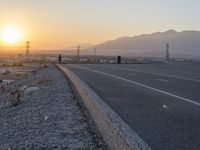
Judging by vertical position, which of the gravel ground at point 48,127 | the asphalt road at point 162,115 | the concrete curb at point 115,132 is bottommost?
the gravel ground at point 48,127

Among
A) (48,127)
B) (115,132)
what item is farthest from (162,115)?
(115,132)

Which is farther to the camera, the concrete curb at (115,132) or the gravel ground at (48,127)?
the gravel ground at (48,127)

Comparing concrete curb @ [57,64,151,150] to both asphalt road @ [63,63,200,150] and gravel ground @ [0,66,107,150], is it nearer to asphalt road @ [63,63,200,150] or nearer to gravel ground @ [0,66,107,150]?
gravel ground @ [0,66,107,150]

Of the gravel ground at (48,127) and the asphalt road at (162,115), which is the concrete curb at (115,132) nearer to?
the gravel ground at (48,127)

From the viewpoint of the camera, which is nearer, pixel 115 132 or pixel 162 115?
→ pixel 115 132

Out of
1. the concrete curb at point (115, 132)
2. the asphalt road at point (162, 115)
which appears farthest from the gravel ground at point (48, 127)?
the asphalt road at point (162, 115)

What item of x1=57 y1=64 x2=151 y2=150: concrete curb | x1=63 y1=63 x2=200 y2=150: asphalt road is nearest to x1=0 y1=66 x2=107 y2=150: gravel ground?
x1=57 y1=64 x2=151 y2=150: concrete curb

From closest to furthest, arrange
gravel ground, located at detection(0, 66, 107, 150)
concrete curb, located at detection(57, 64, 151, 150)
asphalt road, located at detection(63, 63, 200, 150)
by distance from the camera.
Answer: concrete curb, located at detection(57, 64, 151, 150) → asphalt road, located at detection(63, 63, 200, 150) → gravel ground, located at detection(0, 66, 107, 150)

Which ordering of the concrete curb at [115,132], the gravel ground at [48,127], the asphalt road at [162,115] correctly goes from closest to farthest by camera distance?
the concrete curb at [115,132]
the asphalt road at [162,115]
the gravel ground at [48,127]

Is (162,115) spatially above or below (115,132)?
below

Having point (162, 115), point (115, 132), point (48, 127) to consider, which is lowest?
point (48, 127)

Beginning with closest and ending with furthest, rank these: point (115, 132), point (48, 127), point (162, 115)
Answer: point (115, 132) < point (48, 127) < point (162, 115)

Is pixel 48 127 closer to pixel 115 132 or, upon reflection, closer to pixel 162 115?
pixel 162 115

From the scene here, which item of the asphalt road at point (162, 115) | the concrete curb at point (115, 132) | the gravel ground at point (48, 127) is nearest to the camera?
the concrete curb at point (115, 132)
